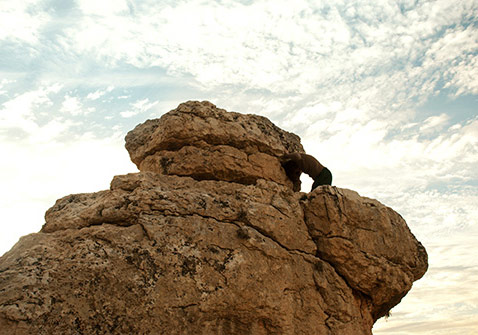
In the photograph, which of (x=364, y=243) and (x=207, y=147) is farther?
(x=207, y=147)

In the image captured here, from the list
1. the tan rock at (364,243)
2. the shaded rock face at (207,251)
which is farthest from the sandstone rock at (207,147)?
the tan rock at (364,243)

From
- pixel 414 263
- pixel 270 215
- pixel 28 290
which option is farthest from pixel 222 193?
pixel 414 263

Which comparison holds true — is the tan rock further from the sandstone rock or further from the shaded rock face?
the sandstone rock

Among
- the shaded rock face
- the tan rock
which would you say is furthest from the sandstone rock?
the tan rock

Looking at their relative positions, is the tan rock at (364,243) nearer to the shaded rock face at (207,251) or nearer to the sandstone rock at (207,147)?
the shaded rock face at (207,251)

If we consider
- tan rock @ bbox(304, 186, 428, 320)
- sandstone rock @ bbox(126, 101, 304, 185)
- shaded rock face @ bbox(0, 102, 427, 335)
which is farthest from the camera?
sandstone rock @ bbox(126, 101, 304, 185)

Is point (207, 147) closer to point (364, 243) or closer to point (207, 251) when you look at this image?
point (207, 251)

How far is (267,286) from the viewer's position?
568 cm

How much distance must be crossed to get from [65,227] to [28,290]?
1277 mm

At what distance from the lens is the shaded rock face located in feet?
15.8

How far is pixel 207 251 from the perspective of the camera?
5.60 metres

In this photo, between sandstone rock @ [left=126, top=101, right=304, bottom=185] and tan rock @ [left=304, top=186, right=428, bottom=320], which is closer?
tan rock @ [left=304, top=186, right=428, bottom=320]

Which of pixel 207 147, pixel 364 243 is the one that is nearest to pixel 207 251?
pixel 207 147

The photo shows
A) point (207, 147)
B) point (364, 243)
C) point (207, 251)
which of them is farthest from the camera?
point (207, 147)
